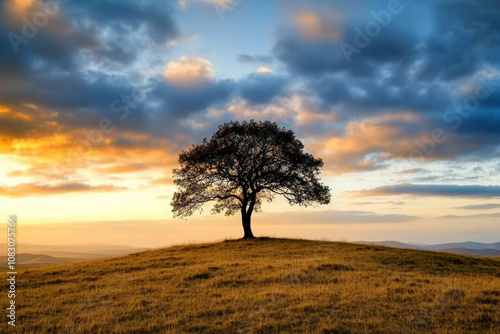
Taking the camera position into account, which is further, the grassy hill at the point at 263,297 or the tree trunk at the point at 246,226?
the tree trunk at the point at 246,226

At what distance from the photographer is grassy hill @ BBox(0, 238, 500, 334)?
1308cm

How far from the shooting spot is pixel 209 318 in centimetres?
1388

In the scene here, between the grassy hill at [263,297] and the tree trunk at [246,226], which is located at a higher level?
the tree trunk at [246,226]

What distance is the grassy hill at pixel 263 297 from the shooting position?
13.1 meters

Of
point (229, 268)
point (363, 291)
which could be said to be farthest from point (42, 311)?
point (363, 291)

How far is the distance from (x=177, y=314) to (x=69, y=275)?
14095mm

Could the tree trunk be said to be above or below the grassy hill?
above

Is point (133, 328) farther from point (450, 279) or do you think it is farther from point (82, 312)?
point (450, 279)

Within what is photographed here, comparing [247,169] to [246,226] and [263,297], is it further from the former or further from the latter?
[263,297]

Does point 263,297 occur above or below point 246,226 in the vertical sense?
below

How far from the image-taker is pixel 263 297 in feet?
53.2

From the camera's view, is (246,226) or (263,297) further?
(246,226)

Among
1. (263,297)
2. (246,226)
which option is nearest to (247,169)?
(246,226)

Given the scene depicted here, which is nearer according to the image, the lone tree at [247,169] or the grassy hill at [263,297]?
the grassy hill at [263,297]
